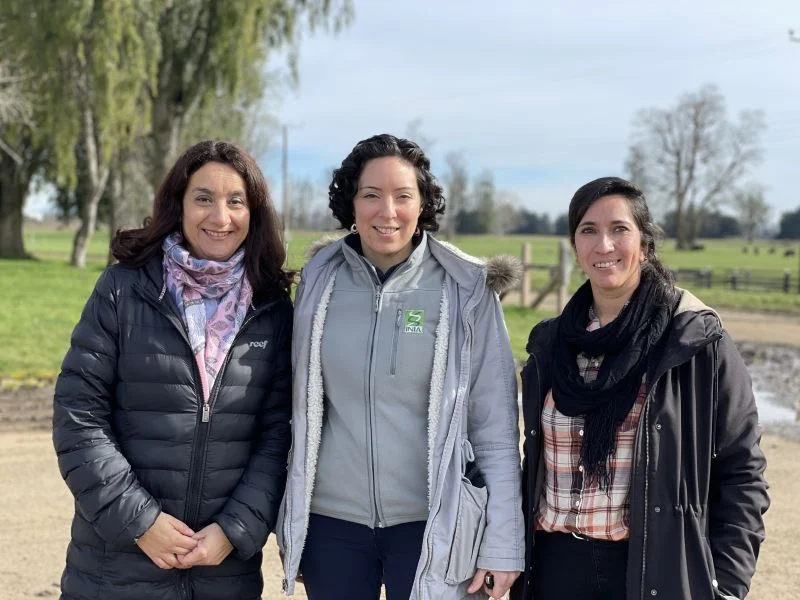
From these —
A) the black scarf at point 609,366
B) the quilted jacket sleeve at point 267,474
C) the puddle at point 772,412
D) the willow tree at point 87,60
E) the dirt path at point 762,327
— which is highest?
the willow tree at point 87,60

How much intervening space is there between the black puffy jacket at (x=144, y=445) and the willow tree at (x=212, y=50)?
16781 millimetres

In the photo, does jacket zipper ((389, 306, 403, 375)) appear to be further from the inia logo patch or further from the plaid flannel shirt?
the plaid flannel shirt

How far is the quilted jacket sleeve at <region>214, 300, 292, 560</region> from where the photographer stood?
261 cm

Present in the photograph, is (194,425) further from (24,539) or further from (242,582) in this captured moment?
(24,539)

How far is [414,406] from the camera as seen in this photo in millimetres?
2652

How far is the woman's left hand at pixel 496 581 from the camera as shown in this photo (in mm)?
2607

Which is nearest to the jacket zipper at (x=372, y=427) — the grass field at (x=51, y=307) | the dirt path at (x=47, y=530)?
the grass field at (x=51, y=307)

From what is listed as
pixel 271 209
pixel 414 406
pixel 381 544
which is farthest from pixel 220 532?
pixel 271 209

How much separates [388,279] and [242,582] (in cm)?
108

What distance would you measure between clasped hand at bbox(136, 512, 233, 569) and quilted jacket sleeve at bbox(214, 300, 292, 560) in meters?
0.05

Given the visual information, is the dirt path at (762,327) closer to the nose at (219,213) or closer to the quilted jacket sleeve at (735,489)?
the quilted jacket sleeve at (735,489)

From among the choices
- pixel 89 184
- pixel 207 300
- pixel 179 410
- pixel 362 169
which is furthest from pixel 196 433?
pixel 89 184

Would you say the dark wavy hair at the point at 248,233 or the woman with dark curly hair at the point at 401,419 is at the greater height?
the dark wavy hair at the point at 248,233

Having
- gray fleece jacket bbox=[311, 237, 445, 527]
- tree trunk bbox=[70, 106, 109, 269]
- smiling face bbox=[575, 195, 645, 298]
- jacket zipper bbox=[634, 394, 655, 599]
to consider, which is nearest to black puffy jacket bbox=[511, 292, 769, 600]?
jacket zipper bbox=[634, 394, 655, 599]
